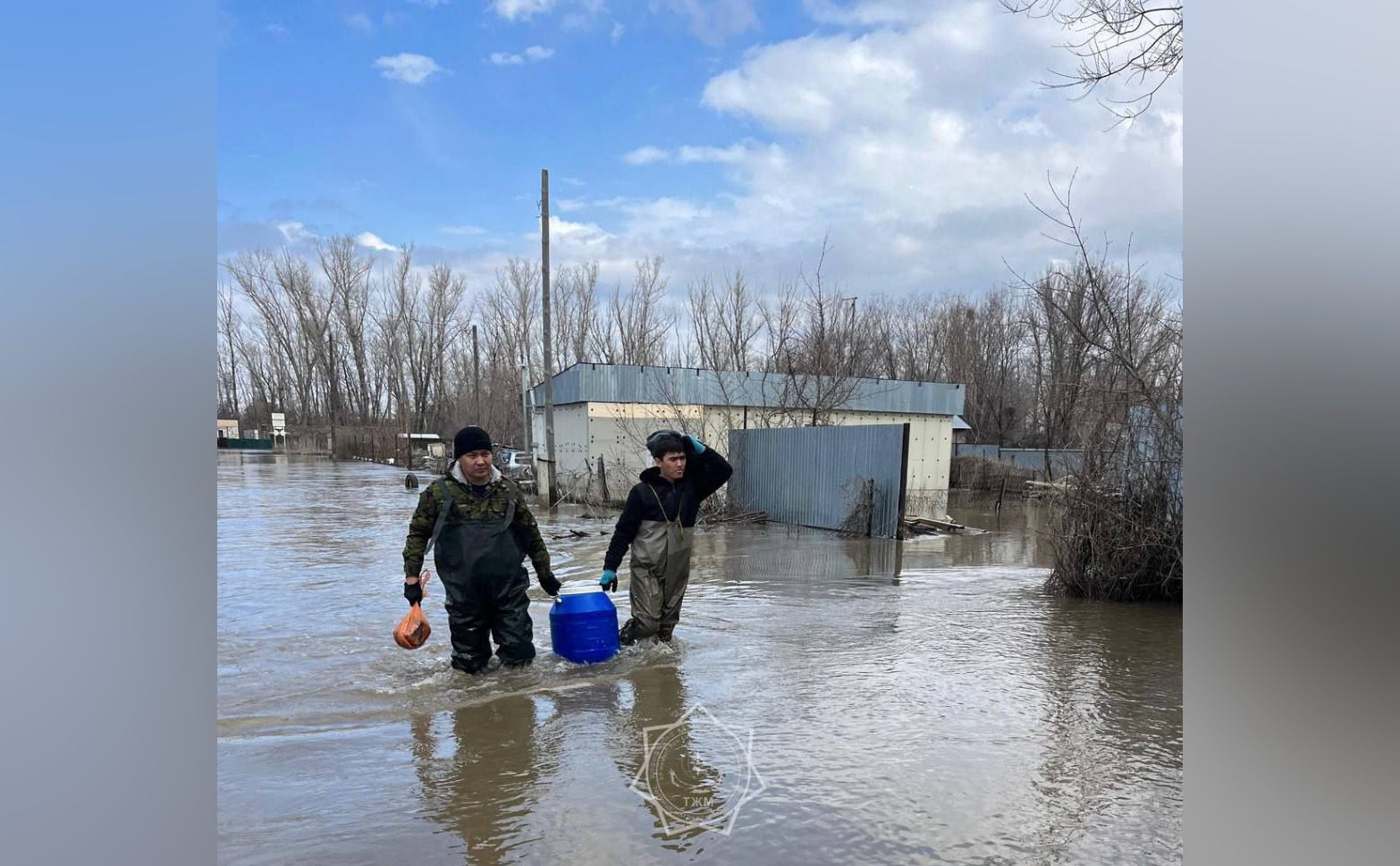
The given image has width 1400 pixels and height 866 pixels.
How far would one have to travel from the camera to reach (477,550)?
5.36 metres

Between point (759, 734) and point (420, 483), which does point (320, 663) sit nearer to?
point (759, 734)

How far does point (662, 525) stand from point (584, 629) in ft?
3.06

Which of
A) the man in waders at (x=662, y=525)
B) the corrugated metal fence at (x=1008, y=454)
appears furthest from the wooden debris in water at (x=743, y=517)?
the corrugated metal fence at (x=1008, y=454)

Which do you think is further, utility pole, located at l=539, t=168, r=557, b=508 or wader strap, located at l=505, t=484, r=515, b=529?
utility pole, located at l=539, t=168, r=557, b=508

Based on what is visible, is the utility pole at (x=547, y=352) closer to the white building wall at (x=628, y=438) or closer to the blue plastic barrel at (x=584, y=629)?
the white building wall at (x=628, y=438)

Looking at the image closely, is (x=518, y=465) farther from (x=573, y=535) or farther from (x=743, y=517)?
(x=573, y=535)

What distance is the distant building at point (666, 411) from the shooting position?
21.0 meters

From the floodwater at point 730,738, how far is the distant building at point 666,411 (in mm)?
12323

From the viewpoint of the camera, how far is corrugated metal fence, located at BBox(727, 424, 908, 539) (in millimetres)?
14023

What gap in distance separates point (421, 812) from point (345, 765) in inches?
32.9

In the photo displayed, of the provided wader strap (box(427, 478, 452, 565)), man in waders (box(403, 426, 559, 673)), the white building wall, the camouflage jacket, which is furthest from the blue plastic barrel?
the white building wall

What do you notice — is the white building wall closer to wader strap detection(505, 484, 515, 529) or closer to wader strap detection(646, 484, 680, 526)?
wader strap detection(646, 484, 680, 526)

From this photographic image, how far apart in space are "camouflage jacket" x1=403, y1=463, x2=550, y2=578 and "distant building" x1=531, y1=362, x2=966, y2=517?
577 inches
